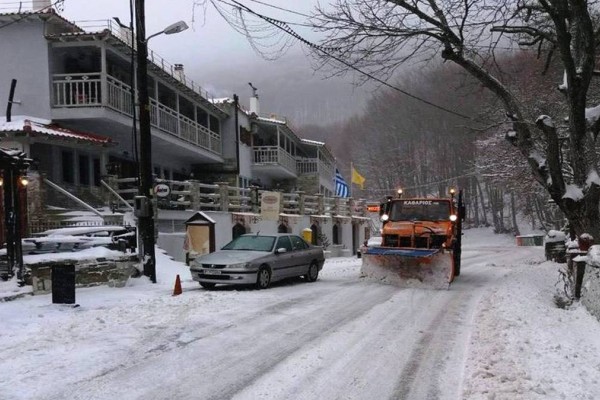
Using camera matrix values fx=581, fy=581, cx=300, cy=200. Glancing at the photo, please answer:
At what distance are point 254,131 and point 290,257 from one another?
24720 mm

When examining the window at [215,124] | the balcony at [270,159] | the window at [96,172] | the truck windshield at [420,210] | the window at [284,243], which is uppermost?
the window at [215,124]

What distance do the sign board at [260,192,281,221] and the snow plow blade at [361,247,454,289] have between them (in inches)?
401

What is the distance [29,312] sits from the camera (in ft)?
32.3

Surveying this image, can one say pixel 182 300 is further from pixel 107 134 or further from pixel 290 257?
pixel 107 134

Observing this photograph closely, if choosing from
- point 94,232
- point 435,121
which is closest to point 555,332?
point 94,232

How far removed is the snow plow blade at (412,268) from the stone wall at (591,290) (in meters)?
3.37

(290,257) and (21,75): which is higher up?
(21,75)

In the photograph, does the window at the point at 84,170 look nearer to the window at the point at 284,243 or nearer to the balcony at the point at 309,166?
the window at the point at 284,243

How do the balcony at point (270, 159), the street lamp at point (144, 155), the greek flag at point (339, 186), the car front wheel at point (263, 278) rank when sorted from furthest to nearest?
the greek flag at point (339, 186), the balcony at point (270, 159), the street lamp at point (144, 155), the car front wheel at point (263, 278)

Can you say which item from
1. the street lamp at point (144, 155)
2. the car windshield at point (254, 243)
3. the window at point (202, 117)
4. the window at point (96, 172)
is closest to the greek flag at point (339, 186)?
the window at point (202, 117)

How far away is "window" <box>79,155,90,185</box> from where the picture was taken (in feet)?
70.5

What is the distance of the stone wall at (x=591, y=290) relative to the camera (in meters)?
9.20

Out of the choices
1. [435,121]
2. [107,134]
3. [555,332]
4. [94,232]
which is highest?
[435,121]

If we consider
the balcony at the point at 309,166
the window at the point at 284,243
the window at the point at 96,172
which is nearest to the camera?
the window at the point at 284,243
